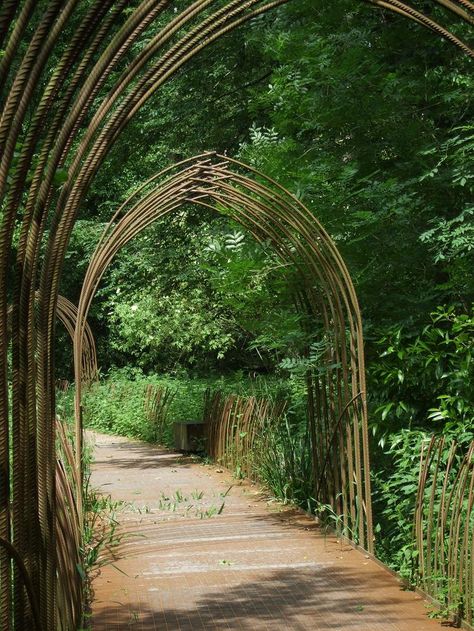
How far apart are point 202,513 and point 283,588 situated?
9.46 feet

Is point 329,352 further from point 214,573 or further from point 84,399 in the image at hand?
point 84,399

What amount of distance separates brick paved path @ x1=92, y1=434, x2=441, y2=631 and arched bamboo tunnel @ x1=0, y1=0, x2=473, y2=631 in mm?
1392

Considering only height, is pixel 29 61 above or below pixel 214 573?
above

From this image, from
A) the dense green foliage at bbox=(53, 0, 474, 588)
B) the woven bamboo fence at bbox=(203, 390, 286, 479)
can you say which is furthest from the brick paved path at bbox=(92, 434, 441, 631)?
the woven bamboo fence at bbox=(203, 390, 286, 479)

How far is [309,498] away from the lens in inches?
344

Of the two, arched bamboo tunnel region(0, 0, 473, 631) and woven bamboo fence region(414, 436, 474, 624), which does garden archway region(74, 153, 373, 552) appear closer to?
woven bamboo fence region(414, 436, 474, 624)

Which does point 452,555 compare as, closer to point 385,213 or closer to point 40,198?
point 40,198

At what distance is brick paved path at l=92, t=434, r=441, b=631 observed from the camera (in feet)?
17.5

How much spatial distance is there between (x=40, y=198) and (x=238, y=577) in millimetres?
3747

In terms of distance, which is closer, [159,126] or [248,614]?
[248,614]

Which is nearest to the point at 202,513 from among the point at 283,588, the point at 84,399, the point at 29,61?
the point at 283,588

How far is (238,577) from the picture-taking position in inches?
250

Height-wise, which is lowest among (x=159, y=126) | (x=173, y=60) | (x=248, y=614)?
(x=248, y=614)

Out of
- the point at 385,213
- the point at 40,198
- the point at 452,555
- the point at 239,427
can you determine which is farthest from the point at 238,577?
the point at 239,427
